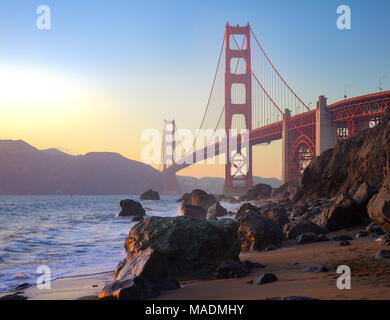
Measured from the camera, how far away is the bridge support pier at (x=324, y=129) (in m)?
35.8

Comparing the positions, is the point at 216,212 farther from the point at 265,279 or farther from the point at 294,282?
the point at 294,282

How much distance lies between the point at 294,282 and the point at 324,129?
34.4 m

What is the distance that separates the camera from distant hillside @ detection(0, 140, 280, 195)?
132000 millimetres

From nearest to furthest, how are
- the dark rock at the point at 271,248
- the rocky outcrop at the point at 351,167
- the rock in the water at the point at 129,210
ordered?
1. the dark rock at the point at 271,248
2. the rocky outcrop at the point at 351,167
3. the rock in the water at the point at 129,210

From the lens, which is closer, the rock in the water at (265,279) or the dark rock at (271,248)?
the rock in the water at (265,279)

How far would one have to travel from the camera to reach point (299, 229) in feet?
27.2

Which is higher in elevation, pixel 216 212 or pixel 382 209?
pixel 382 209

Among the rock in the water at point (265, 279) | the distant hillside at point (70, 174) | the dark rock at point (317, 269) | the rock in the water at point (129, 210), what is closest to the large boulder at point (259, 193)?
the rock in the water at point (129, 210)

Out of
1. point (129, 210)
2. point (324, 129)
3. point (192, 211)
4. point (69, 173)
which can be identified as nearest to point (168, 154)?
point (324, 129)

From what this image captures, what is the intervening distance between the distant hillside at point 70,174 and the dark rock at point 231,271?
12091 cm

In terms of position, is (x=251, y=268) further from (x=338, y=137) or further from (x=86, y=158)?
(x=86, y=158)

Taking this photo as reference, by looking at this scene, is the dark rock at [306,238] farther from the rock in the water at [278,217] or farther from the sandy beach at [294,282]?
the rock in the water at [278,217]
